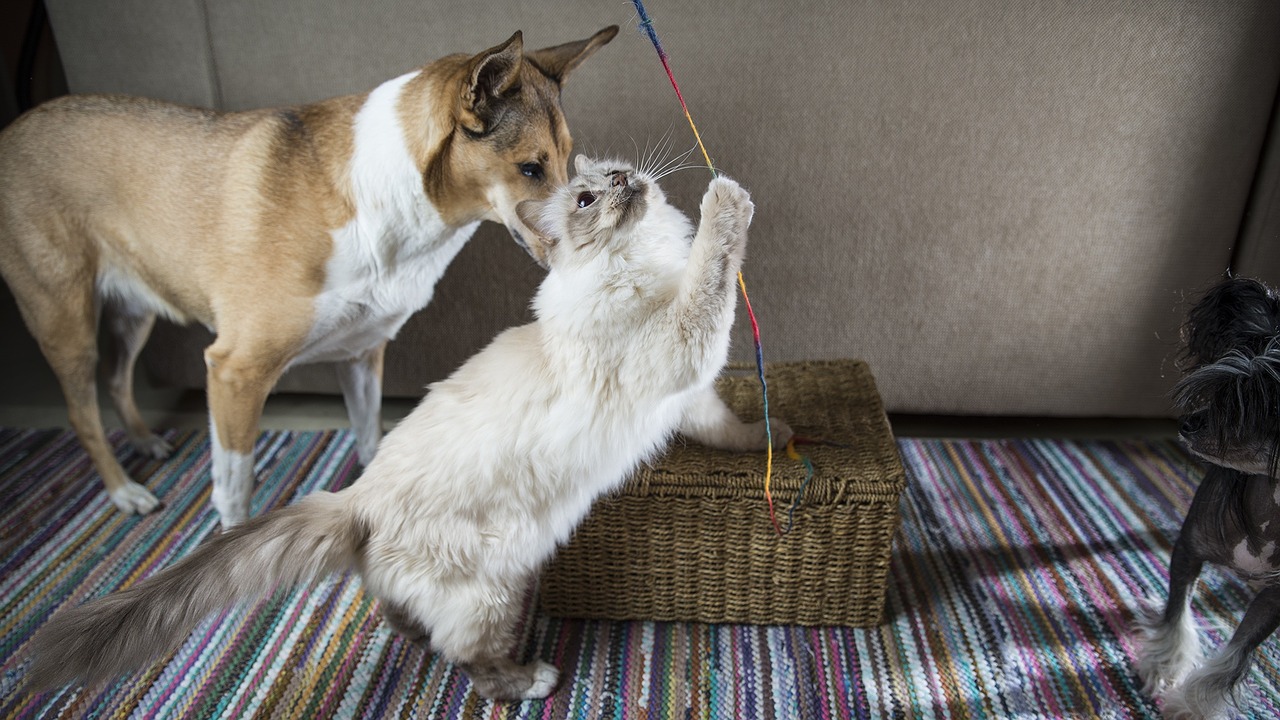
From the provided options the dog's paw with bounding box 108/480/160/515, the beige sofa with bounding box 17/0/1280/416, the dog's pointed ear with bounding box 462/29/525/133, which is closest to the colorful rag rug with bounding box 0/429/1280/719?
the dog's paw with bounding box 108/480/160/515

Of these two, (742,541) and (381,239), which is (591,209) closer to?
(381,239)

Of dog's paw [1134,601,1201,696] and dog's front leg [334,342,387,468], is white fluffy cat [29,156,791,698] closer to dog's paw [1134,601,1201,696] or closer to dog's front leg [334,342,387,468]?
dog's front leg [334,342,387,468]

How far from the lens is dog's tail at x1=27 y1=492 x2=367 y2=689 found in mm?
895

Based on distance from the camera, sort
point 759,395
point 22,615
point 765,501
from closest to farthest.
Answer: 1. point 765,501
2. point 22,615
3. point 759,395

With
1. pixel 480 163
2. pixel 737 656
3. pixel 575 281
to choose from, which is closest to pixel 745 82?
pixel 480 163

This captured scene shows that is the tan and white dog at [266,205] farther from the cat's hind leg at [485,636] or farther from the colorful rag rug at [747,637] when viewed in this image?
the cat's hind leg at [485,636]

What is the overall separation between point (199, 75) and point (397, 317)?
696 millimetres

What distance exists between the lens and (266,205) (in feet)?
4.32

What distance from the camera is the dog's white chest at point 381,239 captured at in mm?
1273

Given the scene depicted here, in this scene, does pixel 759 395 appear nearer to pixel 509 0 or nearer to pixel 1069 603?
pixel 1069 603

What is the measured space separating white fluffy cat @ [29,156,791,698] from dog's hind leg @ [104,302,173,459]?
35.2 inches

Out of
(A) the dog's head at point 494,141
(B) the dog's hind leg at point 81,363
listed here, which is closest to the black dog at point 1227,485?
(A) the dog's head at point 494,141

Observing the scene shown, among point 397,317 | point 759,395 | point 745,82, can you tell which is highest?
point 745,82

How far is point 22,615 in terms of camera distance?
53.6 inches
